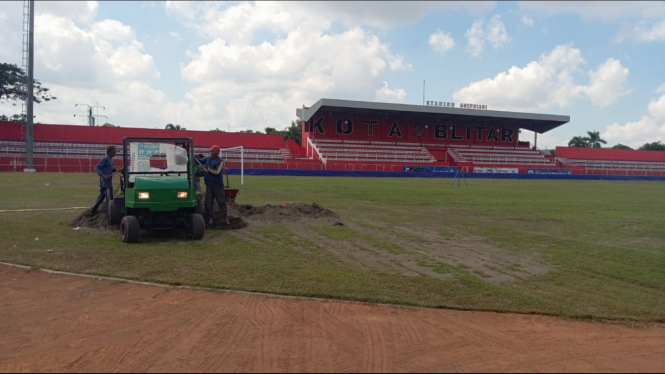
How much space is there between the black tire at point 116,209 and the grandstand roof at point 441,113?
163 ft

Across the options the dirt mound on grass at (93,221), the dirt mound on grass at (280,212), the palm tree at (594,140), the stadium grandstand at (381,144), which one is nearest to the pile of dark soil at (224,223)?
the dirt mound on grass at (280,212)

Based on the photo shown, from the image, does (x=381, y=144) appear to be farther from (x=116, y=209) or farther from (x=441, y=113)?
(x=116, y=209)

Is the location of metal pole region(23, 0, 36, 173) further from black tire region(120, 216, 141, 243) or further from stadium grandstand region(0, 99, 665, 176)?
black tire region(120, 216, 141, 243)

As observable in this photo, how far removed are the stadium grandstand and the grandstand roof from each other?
0.42 ft

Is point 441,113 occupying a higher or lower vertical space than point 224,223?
higher

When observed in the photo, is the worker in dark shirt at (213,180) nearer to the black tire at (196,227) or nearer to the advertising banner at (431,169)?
the black tire at (196,227)

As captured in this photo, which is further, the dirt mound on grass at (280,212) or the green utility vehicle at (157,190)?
the dirt mound on grass at (280,212)

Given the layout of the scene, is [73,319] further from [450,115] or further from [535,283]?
[450,115]

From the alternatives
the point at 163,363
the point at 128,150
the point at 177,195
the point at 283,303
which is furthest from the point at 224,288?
the point at 128,150

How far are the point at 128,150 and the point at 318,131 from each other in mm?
56161

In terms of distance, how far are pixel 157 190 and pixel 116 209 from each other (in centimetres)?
173

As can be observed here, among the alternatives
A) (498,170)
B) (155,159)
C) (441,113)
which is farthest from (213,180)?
(441,113)

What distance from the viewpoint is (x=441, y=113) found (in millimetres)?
65750

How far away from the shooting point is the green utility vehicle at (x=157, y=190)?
31.6 feet
